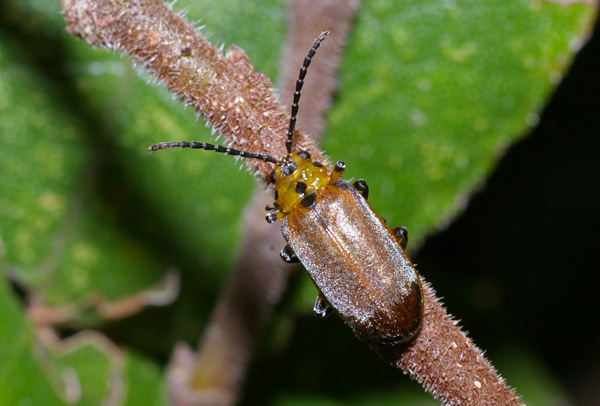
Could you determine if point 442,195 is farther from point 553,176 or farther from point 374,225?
point 553,176

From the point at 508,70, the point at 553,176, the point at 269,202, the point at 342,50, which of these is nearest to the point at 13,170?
the point at 269,202

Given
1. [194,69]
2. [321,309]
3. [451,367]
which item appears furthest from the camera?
[321,309]

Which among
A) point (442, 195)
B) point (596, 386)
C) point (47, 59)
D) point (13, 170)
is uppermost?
point (47, 59)

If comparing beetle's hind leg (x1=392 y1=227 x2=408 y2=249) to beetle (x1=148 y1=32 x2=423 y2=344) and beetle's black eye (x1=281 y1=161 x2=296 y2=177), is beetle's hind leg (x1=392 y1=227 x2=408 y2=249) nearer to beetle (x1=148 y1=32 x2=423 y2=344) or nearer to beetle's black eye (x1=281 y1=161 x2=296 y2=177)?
beetle (x1=148 y1=32 x2=423 y2=344)

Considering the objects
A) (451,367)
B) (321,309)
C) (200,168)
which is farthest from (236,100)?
(200,168)

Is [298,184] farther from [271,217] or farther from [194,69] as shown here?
[194,69]

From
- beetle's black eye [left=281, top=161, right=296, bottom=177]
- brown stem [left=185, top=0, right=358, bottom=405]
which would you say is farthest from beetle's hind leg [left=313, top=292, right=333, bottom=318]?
beetle's black eye [left=281, top=161, right=296, bottom=177]

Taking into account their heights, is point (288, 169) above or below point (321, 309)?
above
